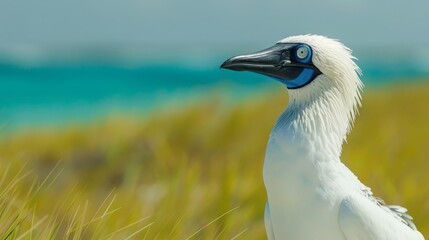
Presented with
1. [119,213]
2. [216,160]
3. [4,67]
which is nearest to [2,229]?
[119,213]

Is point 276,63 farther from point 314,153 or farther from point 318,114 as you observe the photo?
point 314,153

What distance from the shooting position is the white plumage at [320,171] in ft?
8.86

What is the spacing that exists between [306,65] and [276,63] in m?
0.10

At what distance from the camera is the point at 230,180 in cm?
418

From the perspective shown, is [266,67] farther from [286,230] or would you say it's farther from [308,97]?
[286,230]

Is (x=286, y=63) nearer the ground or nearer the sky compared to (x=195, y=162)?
nearer the sky

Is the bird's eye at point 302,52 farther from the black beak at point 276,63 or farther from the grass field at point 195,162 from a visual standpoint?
the grass field at point 195,162

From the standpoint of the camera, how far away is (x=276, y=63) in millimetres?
2797

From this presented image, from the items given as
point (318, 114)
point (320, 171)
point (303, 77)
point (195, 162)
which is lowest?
point (195, 162)

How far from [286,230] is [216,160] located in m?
4.38

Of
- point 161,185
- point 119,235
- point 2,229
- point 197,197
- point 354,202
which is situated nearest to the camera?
point 354,202

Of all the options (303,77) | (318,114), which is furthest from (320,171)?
(303,77)

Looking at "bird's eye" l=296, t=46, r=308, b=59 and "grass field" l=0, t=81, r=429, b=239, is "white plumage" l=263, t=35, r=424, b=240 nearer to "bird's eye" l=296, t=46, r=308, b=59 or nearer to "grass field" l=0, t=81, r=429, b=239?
"bird's eye" l=296, t=46, r=308, b=59

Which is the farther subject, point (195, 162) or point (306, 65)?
point (195, 162)
